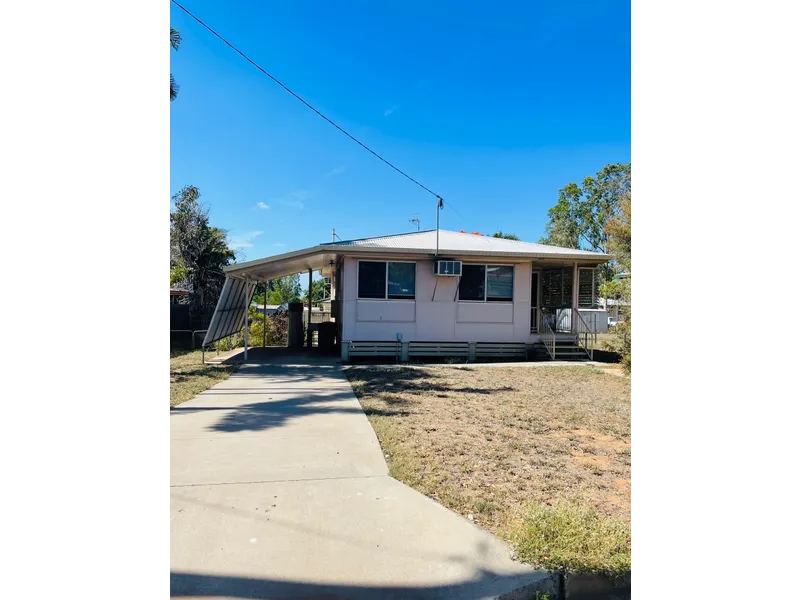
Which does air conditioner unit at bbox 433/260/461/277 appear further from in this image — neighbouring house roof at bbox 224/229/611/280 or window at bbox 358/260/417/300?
window at bbox 358/260/417/300

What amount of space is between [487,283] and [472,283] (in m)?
0.47

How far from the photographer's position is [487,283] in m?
12.1

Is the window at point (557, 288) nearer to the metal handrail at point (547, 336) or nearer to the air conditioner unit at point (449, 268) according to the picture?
the metal handrail at point (547, 336)

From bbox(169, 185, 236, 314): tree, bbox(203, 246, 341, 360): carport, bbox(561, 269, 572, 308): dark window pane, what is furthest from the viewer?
bbox(169, 185, 236, 314): tree

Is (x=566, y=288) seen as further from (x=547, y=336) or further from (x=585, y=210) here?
(x=585, y=210)

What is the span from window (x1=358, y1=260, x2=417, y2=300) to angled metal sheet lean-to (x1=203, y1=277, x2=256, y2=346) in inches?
138

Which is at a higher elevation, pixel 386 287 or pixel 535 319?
pixel 386 287

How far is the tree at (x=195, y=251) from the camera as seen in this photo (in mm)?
19328

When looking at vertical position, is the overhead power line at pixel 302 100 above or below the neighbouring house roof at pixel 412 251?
above

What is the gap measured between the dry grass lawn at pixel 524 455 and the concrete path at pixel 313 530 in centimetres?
22

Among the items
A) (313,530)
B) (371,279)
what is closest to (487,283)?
(371,279)

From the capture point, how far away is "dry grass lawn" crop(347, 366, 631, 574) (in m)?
2.51

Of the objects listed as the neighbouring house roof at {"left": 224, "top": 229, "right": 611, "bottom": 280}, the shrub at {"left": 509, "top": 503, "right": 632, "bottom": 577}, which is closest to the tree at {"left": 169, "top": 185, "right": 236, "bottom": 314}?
the neighbouring house roof at {"left": 224, "top": 229, "right": 611, "bottom": 280}

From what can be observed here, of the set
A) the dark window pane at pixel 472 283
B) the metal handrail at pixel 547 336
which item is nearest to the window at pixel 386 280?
the dark window pane at pixel 472 283
